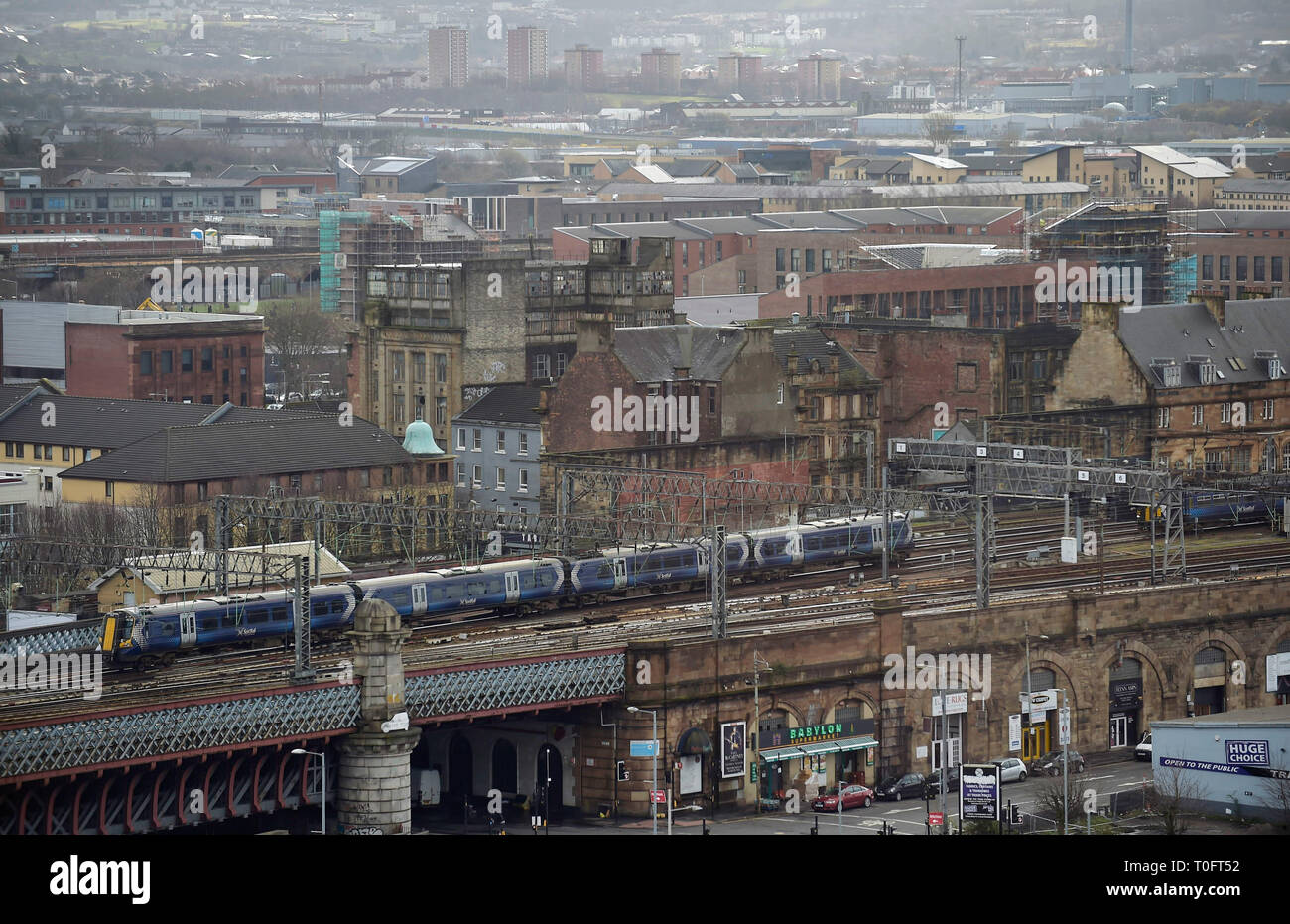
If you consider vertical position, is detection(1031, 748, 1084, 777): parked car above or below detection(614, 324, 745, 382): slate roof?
below

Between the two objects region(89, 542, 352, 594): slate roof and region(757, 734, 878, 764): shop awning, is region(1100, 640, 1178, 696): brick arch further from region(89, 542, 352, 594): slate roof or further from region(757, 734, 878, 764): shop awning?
region(89, 542, 352, 594): slate roof

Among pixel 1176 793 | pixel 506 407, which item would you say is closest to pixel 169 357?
pixel 506 407

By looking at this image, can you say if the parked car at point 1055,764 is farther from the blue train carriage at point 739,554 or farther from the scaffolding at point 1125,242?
the scaffolding at point 1125,242

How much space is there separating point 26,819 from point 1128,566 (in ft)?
125

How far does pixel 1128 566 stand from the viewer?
239 feet

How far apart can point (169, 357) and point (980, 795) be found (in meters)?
71.3

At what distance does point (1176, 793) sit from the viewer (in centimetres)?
5356

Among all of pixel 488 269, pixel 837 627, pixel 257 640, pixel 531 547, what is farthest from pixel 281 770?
pixel 488 269

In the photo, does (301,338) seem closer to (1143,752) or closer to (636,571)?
(636,571)

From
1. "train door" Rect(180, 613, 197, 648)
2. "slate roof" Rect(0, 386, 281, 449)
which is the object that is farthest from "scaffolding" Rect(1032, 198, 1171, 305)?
"train door" Rect(180, 613, 197, 648)

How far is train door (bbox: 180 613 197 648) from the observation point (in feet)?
195

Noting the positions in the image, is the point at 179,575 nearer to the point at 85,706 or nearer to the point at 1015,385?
the point at 85,706

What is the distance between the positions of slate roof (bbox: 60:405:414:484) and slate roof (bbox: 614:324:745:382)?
31.3ft
